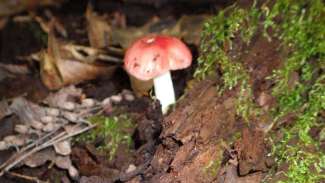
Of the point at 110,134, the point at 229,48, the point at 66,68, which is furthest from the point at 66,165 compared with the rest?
the point at 229,48

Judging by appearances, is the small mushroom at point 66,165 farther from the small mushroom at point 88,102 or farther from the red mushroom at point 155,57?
the red mushroom at point 155,57

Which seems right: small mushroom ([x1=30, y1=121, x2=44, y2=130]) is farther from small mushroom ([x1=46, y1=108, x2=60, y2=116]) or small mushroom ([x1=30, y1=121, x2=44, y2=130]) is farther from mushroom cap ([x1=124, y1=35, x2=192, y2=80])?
mushroom cap ([x1=124, y1=35, x2=192, y2=80])

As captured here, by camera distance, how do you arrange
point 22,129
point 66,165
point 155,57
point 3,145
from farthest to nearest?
point 22,129, point 3,145, point 66,165, point 155,57

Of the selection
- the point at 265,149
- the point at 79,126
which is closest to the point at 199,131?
the point at 265,149

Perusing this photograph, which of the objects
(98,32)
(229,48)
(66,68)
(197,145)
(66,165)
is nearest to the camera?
(197,145)

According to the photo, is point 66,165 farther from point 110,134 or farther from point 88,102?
point 88,102

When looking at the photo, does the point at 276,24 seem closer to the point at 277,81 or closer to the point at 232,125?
the point at 277,81

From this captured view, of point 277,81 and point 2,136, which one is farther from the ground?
point 277,81
